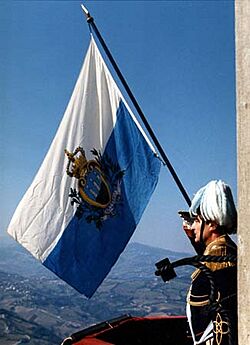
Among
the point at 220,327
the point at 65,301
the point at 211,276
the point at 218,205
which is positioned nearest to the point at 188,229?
the point at 218,205

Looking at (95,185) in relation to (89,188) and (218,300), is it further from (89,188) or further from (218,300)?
(218,300)

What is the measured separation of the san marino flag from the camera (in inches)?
241

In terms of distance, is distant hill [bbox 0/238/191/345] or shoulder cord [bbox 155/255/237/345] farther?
A: distant hill [bbox 0/238/191/345]

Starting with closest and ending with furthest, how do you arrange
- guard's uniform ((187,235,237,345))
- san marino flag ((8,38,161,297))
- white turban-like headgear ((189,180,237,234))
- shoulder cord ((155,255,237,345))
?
shoulder cord ((155,255,237,345))
guard's uniform ((187,235,237,345))
white turban-like headgear ((189,180,237,234))
san marino flag ((8,38,161,297))

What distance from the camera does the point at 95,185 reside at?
6617 millimetres

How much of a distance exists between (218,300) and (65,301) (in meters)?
51.8

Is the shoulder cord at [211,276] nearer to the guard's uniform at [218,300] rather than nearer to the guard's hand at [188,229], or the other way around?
the guard's uniform at [218,300]

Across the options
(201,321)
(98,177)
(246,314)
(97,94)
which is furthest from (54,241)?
(246,314)

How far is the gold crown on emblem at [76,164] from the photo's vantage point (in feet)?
21.3

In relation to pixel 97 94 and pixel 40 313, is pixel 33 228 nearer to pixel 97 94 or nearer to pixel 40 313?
pixel 97 94

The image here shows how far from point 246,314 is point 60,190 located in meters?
5.11

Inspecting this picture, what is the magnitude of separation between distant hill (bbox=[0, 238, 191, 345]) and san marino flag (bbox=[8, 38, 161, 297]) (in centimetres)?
1336

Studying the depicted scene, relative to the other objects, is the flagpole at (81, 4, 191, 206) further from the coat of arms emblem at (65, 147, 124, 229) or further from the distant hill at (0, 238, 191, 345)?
the distant hill at (0, 238, 191, 345)

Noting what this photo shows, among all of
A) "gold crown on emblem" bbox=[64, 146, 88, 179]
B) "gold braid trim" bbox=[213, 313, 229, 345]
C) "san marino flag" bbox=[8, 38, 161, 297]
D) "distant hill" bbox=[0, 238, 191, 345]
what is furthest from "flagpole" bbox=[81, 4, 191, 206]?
"distant hill" bbox=[0, 238, 191, 345]
